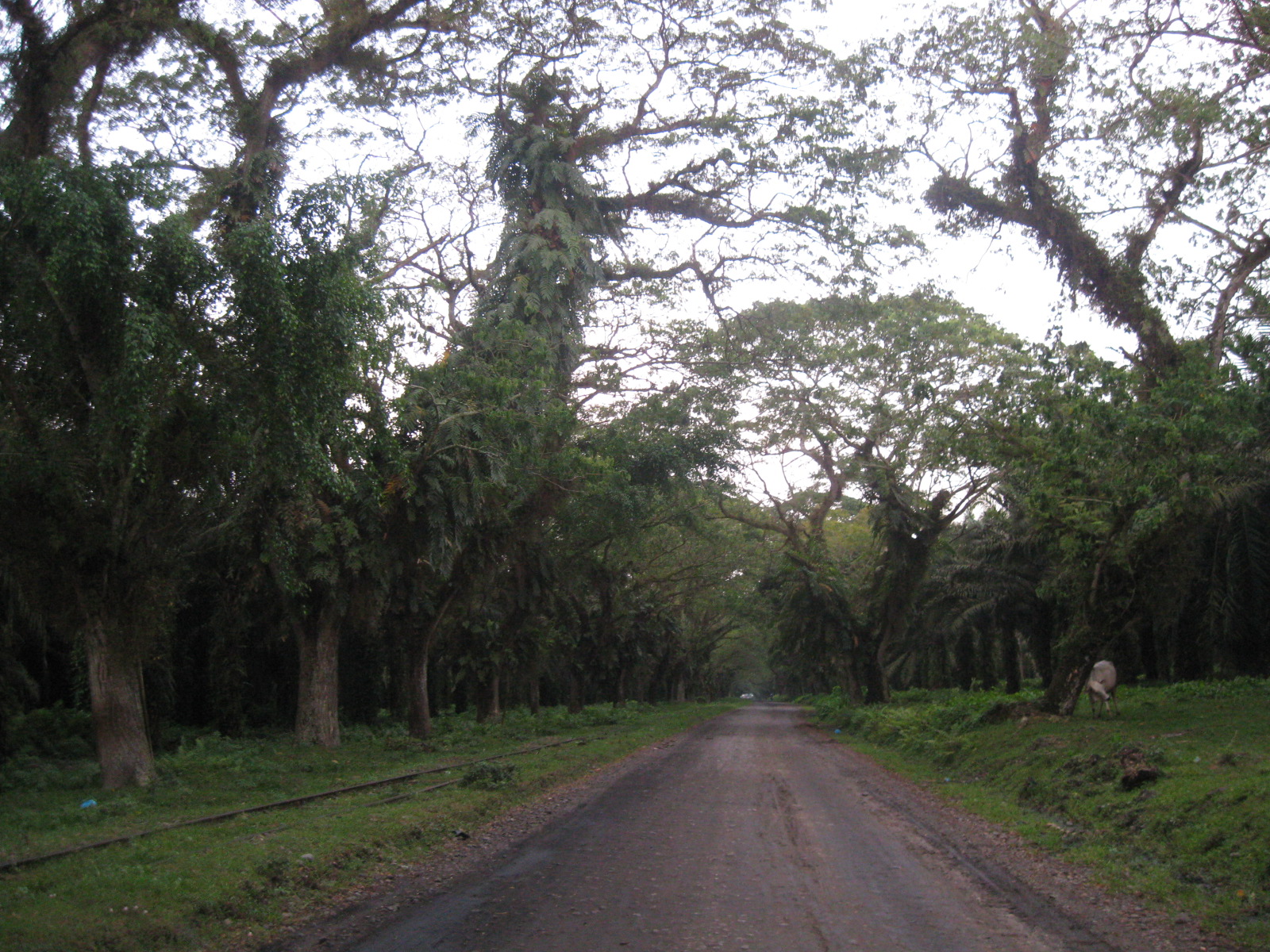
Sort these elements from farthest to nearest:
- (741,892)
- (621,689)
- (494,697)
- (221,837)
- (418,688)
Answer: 1. (621,689)
2. (494,697)
3. (418,688)
4. (221,837)
5. (741,892)

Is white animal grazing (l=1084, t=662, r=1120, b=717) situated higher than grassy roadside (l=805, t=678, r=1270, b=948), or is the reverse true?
white animal grazing (l=1084, t=662, r=1120, b=717)

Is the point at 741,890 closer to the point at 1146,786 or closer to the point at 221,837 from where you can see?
the point at 221,837

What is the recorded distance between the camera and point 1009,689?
32.9 m

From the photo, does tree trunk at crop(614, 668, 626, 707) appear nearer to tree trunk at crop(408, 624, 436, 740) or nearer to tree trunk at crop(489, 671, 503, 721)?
tree trunk at crop(489, 671, 503, 721)

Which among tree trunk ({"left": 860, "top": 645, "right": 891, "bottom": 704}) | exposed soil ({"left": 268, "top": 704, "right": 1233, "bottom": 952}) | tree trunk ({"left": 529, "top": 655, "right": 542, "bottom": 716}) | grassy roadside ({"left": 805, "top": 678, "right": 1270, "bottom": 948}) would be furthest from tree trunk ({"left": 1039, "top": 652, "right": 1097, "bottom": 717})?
tree trunk ({"left": 529, "top": 655, "right": 542, "bottom": 716})

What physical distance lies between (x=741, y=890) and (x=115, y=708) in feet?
31.7

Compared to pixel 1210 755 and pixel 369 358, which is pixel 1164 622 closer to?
pixel 1210 755

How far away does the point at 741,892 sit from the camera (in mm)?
7645

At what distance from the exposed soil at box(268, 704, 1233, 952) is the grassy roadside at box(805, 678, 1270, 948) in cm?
44

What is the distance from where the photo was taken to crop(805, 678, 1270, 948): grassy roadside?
7.55 m

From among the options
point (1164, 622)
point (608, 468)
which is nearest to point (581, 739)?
point (608, 468)

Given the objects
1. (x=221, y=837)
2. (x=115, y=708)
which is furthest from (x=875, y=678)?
(x=221, y=837)

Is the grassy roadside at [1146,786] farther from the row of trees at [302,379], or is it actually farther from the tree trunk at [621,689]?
the tree trunk at [621,689]

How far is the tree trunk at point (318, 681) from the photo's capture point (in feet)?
63.8
